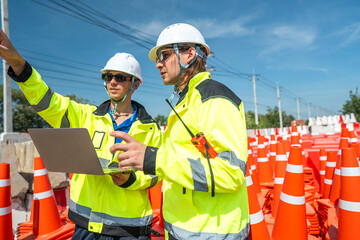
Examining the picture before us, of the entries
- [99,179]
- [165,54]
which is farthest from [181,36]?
[99,179]

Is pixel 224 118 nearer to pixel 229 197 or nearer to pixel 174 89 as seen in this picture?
pixel 229 197

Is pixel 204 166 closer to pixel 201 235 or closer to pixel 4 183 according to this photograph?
pixel 201 235

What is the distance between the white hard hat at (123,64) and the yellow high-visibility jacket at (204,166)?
1.40 m

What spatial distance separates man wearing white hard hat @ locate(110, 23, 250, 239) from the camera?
137 centimetres

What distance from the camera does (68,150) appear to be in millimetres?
1817

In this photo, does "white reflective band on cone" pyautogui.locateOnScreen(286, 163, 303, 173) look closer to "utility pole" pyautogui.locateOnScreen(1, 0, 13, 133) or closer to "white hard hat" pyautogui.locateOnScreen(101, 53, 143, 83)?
"white hard hat" pyautogui.locateOnScreen(101, 53, 143, 83)

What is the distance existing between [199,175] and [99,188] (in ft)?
4.54

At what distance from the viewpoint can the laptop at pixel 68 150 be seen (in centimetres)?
168

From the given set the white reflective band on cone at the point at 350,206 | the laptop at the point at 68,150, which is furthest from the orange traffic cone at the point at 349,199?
the laptop at the point at 68,150

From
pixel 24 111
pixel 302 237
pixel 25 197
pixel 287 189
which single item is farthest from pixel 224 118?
pixel 24 111

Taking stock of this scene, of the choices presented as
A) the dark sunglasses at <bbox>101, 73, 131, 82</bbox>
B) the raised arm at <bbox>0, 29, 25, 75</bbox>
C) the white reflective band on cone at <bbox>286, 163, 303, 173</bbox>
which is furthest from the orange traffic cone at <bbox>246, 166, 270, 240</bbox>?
the raised arm at <bbox>0, 29, 25, 75</bbox>

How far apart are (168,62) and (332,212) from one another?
2.88 m

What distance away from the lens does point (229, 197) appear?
1.58 metres

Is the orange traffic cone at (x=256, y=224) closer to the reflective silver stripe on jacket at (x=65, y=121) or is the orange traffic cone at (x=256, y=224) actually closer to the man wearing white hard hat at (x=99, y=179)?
the man wearing white hard hat at (x=99, y=179)
